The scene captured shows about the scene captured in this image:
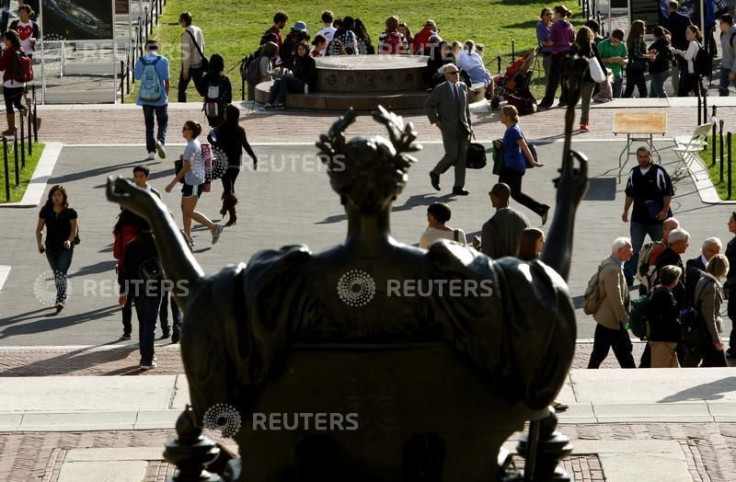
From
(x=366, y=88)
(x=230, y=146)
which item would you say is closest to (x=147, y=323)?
(x=230, y=146)

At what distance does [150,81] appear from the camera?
24109 mm

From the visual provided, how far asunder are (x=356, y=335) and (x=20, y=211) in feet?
55.5

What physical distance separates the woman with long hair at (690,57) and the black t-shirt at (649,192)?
38.4 ft

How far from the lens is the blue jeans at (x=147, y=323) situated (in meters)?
14.6

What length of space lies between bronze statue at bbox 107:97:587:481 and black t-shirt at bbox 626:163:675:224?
13.2 meters

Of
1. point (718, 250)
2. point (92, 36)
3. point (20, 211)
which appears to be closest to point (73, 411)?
point (718, 250)

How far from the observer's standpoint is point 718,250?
49.0 ft

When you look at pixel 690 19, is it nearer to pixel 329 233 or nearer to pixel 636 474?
pixel 329 233

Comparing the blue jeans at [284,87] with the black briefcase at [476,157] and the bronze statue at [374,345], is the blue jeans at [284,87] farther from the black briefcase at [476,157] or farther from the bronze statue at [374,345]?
the bronze statue at [374,345]

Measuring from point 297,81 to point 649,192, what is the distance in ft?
37.8

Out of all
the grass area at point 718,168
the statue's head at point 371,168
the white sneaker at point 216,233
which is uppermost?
the statue's head at point 371,168

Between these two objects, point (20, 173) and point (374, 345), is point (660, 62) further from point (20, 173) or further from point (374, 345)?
point (374, 345)

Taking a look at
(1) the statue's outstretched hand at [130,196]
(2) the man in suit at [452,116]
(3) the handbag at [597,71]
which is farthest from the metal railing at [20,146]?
(1) the statue's outstretched hand at [130,196]

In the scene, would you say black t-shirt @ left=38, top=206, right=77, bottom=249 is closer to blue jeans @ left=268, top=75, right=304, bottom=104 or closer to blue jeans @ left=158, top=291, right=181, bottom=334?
blue jeans @ left=158, top=291, right=181, bottom=334
